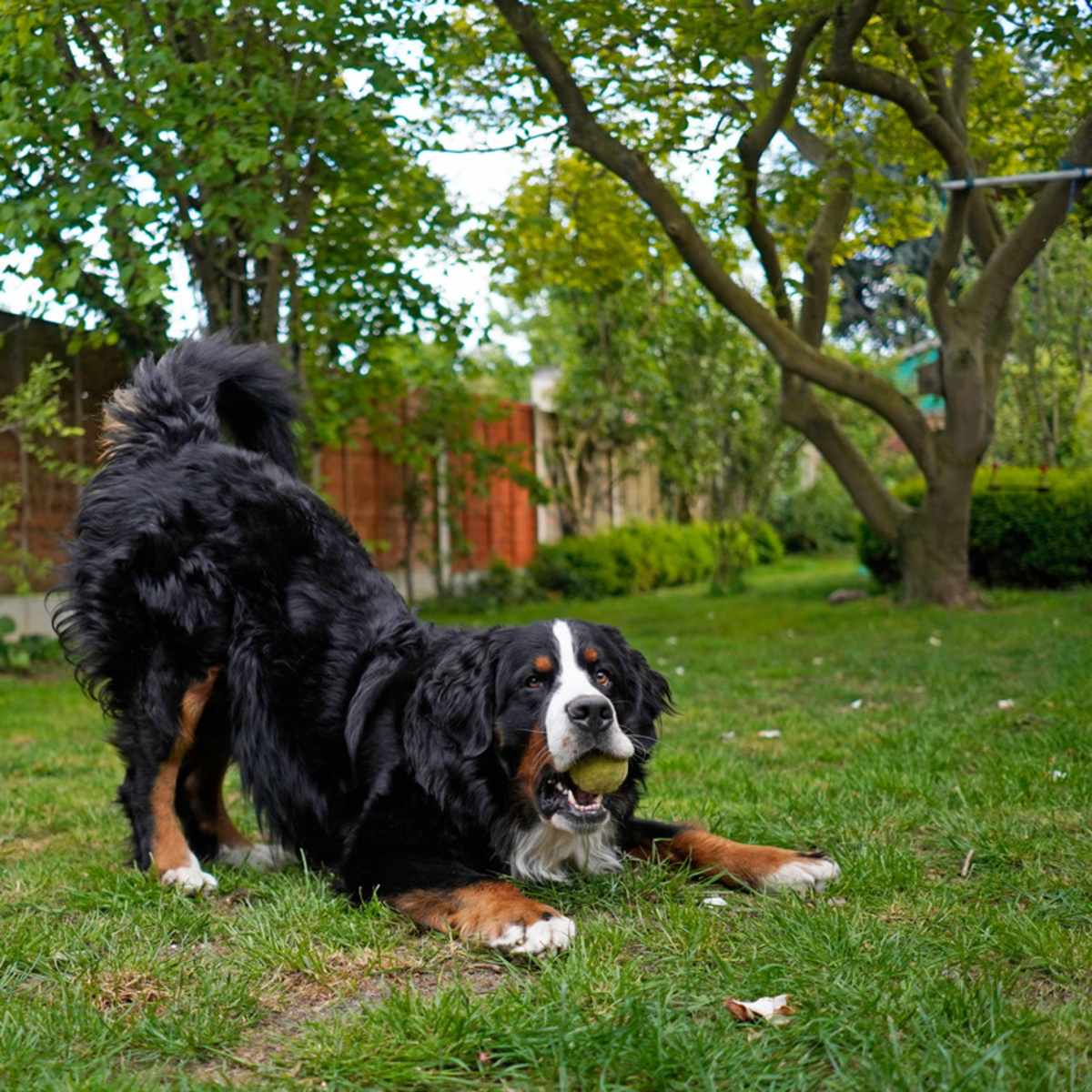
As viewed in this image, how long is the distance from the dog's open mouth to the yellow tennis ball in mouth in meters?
0.04

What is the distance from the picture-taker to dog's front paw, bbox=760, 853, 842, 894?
3.12 meters

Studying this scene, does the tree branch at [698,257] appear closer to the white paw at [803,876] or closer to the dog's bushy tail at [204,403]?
the dog's bushy tail at [204,403]

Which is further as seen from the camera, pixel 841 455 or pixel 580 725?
pixel 841 455

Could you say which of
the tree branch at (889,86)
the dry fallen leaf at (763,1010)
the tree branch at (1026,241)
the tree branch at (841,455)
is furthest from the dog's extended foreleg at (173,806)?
the tree branch at (841,455)

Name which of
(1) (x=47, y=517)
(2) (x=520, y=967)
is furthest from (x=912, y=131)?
(2) (x=520, y=967)

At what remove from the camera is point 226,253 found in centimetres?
841

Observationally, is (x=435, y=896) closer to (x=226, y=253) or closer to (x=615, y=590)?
(x=226, y=253)

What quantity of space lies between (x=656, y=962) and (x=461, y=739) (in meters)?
0.82

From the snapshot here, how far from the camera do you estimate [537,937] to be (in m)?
2.69

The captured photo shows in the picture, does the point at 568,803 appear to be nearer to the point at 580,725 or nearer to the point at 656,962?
the point at 580,725

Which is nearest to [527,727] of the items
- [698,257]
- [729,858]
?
→ [729,858]

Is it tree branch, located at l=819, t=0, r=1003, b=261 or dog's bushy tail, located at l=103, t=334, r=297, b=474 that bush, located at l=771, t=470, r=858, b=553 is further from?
dog's bushy tail, located at l=103, t=334, r=297, b=474

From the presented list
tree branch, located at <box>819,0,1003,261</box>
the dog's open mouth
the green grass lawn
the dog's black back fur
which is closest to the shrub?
tree branch, located at <box>819,0,1003,261</box>

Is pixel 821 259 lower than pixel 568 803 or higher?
higher
